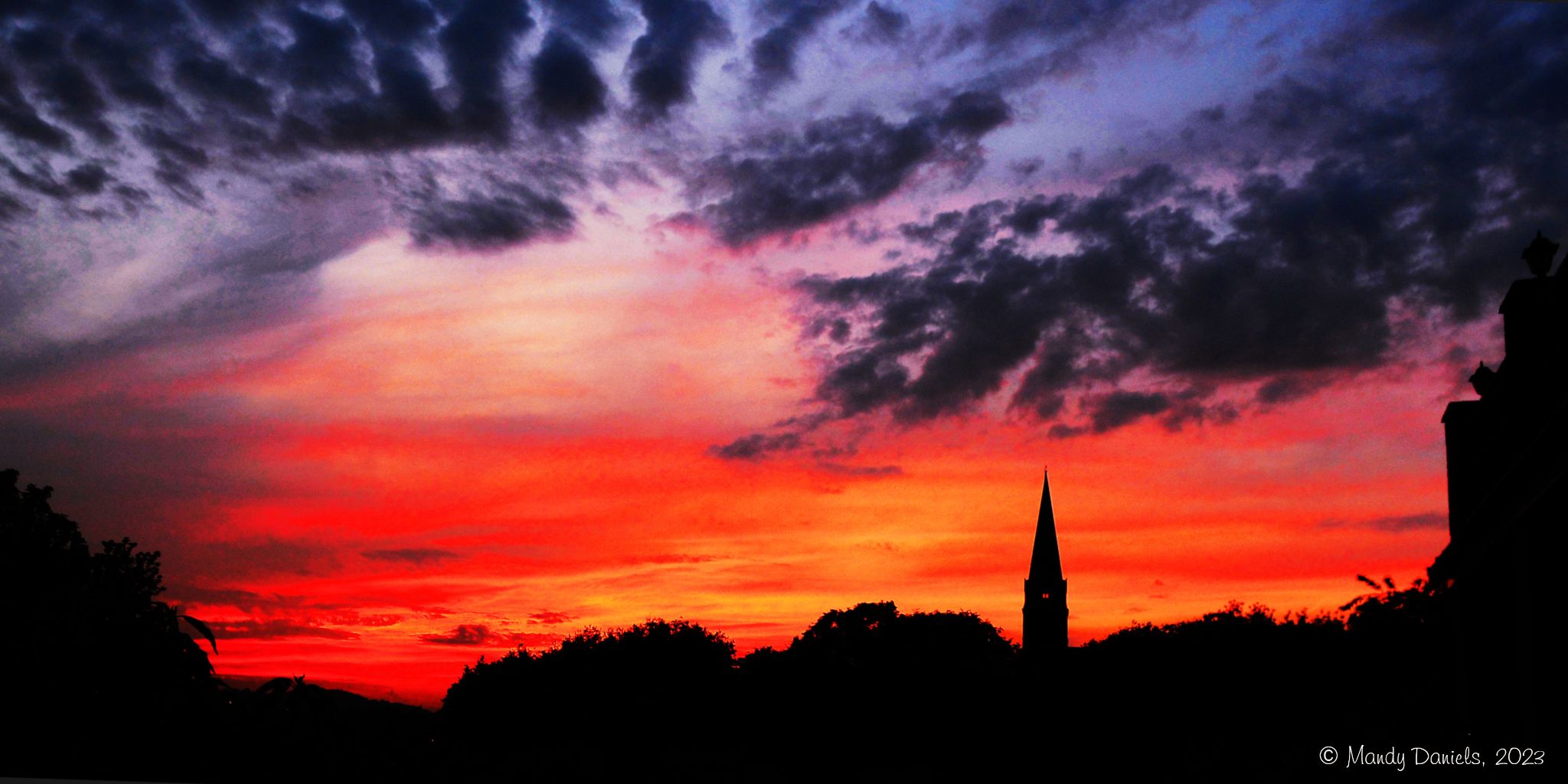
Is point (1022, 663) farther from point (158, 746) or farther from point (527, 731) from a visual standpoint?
point (158, 746)

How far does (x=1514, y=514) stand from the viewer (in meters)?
15.9

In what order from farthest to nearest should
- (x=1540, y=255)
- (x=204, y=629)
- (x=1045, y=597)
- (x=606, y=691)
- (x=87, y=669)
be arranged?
(x=1045, y=597) < (x=606, y=691) < (x=1540, y=255) < (x=87, y=669) < (x=204, y=629)

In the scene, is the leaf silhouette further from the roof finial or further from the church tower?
the church tower

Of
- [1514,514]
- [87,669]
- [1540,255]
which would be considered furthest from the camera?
[1540,255]

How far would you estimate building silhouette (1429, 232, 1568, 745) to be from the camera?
14.2 metres

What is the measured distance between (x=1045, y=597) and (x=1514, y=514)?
274ft

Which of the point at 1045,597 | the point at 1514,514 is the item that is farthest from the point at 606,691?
the point at 1514,514

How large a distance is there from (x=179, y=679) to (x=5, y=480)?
870 inches

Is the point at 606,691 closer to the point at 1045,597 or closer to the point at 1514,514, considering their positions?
the point at 1045,597

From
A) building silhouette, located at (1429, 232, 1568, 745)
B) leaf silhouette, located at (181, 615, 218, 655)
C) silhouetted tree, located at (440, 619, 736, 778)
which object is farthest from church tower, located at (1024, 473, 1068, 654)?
leaf silhouette, located at (181, 615, 218, 655)

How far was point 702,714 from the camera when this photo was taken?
63.5m

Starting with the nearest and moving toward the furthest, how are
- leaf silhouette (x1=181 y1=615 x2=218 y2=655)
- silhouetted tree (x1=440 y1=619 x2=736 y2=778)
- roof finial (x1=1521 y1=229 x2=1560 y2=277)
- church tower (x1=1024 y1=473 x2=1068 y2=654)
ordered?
leaf silhouette (x1=181 y1=615 x2=218 y2=655), roof finial (x1=1521 y1=229 x2=1560 y2=277), silhouetted tree (x1=440 y1=619 x2=736 y2=778), church tower (x1=1024 y1=473 x2=1068 y2=654)

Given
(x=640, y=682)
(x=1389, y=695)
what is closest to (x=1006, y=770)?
(x=1389, y=695)

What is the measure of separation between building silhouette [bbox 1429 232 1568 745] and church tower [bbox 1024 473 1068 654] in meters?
74.5
